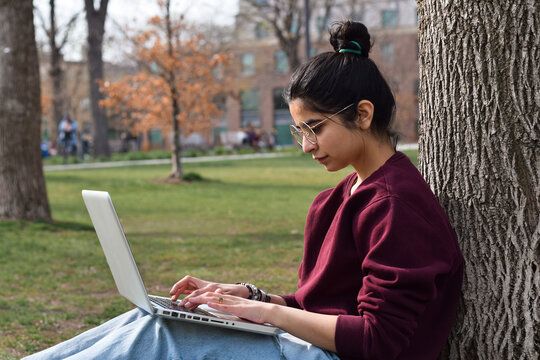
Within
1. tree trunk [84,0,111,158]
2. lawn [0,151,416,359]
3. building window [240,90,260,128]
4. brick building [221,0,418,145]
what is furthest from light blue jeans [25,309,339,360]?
building window [240,90,260,128]

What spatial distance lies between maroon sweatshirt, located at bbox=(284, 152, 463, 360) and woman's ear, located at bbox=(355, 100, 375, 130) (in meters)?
0.15

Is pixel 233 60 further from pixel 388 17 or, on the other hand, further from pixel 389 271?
pixel 389 271

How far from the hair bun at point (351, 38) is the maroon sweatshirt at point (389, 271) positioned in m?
0.39

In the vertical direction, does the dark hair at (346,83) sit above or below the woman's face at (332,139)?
above

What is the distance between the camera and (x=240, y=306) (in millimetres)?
2164

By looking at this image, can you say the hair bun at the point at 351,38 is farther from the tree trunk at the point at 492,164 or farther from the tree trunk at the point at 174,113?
the tree trunk at the point at 174,113

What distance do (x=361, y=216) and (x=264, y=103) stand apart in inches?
1996

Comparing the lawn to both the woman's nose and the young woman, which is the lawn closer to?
the young woman

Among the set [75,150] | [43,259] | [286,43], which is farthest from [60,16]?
[43,259]

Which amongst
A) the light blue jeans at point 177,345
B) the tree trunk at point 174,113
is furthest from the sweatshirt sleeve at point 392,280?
the tree trunk at point 174,113

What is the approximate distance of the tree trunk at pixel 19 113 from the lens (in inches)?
348

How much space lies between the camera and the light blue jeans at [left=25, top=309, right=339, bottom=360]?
204 centimetres

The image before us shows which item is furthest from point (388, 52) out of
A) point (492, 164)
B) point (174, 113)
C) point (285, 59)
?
point (492, 164)

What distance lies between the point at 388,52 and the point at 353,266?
39906mm
